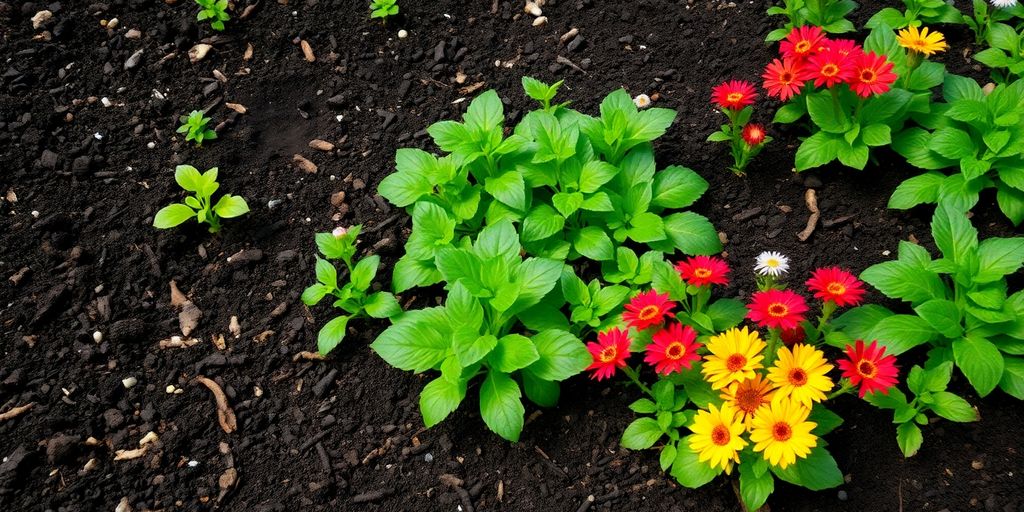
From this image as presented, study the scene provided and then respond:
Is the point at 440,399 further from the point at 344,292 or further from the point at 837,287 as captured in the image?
the point at 837,287

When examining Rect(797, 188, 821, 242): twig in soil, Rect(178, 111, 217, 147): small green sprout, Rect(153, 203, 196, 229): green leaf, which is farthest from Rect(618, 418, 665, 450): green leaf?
Rect(178, 111, 217, 147): small green sprout

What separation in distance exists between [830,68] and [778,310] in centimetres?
126

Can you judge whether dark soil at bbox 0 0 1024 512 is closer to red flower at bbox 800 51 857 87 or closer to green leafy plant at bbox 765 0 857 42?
green leafy plant at bbox 765 0 857 42

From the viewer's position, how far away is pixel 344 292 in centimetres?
336

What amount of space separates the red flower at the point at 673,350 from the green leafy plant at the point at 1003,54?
2.19 meters

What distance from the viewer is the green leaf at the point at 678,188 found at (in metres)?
3.56

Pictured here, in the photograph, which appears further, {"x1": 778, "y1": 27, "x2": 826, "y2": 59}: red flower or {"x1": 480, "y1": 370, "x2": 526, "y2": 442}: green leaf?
{"x1": 778, "y1": 27, "x2": 826, "y2": 59}: red flower

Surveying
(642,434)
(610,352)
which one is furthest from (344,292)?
(642,434)

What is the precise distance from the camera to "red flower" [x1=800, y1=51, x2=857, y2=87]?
3.41 m

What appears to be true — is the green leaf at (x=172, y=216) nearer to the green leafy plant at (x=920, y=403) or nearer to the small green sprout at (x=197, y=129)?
the small green sprout at (x=197, y=129)

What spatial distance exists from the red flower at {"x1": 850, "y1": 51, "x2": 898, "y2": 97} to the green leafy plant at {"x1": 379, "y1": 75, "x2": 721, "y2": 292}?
74 centimetres


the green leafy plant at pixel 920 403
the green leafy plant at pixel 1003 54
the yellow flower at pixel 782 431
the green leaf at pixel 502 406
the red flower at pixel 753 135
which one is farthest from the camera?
the green leafy plant at pixel 1003 54

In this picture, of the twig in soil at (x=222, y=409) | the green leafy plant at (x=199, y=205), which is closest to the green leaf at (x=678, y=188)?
the green leafy plant at (x=199, y=205)

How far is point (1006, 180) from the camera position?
3387 millimetres
